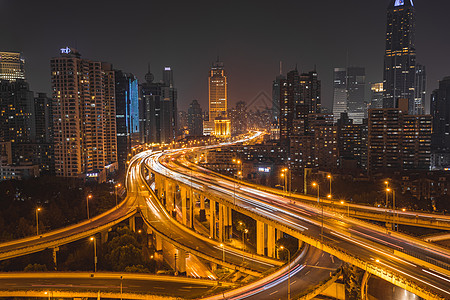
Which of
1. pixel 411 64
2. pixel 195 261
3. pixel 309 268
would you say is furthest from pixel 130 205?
pixel 411 64

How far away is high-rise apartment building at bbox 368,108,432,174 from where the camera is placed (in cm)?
6894

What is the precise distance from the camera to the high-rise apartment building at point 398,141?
68938mm

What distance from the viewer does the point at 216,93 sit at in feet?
639

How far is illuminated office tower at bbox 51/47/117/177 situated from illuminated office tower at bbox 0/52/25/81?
347ft

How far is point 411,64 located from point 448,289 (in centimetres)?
15980

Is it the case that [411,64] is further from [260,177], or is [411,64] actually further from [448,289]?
[448,289]

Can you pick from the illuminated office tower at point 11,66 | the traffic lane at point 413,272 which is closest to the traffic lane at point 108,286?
the traffic lane at point 413,272

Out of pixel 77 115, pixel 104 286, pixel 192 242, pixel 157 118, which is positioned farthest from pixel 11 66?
pixel 104 286

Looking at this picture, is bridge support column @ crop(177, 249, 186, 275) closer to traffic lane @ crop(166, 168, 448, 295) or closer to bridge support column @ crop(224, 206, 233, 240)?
bridge support column @ crop(224, 206, 233, 240)

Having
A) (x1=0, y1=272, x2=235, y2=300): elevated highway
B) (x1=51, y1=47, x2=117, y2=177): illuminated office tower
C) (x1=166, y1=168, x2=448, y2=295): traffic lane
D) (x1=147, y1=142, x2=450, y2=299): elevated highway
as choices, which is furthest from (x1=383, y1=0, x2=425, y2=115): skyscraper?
(x1=0, y1=272, x2=235, y2=300): elevated highway

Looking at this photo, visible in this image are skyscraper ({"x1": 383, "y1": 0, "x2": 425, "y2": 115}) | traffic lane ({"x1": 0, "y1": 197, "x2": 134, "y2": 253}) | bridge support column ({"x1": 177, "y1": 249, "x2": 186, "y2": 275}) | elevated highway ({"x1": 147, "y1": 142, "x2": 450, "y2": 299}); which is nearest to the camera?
elevated highway ({"x1": 147, "y1": 142, "x2": 450, "y2": 299})

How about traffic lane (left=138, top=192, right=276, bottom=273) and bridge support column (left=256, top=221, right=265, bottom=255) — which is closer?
traffic lane (left=138, top=192, right=276, bottom=273)

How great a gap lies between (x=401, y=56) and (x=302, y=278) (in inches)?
6192

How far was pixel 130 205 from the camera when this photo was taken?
48.2 metres
